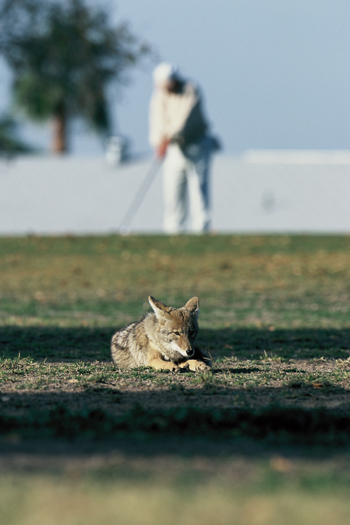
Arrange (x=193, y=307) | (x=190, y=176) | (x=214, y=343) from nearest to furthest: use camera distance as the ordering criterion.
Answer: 1. (x=193, y=307)
2. (x=214, y=343)
3. (x=190, y=176)

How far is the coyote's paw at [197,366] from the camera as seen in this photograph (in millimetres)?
6611

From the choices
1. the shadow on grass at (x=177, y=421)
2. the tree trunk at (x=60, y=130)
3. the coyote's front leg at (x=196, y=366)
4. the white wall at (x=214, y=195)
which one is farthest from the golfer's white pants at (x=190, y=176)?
the tree trunk at (x=60, y=130)

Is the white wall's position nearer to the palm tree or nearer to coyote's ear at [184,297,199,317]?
the palm tree

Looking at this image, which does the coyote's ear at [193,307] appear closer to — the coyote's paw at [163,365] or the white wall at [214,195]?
the coyote's paw at [163,365]

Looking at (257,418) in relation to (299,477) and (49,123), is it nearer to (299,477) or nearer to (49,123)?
(299,477)

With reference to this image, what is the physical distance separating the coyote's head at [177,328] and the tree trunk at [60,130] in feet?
120

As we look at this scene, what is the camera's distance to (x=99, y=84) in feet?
70.7

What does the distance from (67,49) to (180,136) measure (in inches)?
194

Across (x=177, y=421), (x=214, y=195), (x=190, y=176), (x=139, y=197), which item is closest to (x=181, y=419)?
(x=177, y=421)

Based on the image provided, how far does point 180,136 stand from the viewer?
58.4 ft

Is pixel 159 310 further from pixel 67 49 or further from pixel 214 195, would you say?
pixel 214 195

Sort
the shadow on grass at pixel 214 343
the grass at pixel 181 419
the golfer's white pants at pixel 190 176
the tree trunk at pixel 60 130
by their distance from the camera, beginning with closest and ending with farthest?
the grass at pixel 181 419
the shadow on grass at pixel 214 343
the golfer's white pants at pixel 190 176
the tree trunk at pixel 60 130

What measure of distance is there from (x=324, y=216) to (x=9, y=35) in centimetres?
1446

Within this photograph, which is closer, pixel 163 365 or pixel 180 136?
pixel 163 365
